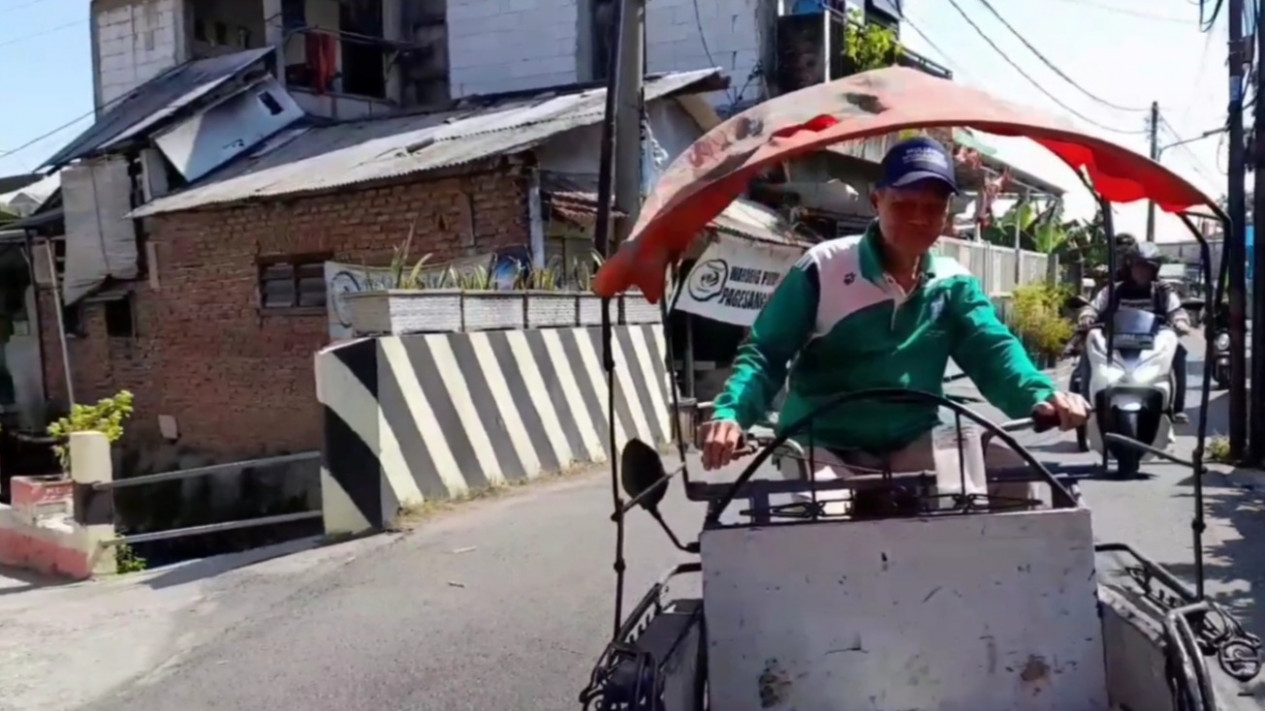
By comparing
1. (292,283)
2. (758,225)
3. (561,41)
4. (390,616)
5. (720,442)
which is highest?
(561,41)

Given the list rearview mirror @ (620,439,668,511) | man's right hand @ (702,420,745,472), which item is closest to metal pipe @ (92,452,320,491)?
rearview mirror @ (620,439,668,511)

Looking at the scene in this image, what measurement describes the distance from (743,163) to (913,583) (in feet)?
3.97

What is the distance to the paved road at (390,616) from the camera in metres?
5.07

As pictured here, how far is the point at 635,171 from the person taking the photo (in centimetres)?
1138

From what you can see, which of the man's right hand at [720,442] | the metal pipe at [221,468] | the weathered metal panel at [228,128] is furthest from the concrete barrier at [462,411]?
the weathered metal panel at [228,128]

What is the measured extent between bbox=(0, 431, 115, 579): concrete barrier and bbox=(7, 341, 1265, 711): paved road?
0.39 metres

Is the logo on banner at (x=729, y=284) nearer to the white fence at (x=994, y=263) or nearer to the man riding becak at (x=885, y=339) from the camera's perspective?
the white fence at (x=994, y=263)

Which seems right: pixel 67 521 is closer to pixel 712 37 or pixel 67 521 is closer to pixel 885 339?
pixel 885 339

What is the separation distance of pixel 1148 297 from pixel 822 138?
7124 mm

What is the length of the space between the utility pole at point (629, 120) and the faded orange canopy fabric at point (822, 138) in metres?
7.74

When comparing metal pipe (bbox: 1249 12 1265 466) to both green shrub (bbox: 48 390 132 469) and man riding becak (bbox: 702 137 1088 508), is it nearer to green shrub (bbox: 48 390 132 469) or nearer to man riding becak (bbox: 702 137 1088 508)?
man riding becak (bbox: 702 137 1088 508)

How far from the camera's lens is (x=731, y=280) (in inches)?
527

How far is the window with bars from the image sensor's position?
1505 centimetres

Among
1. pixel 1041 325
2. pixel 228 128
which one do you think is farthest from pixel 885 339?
pixel 1041 325
